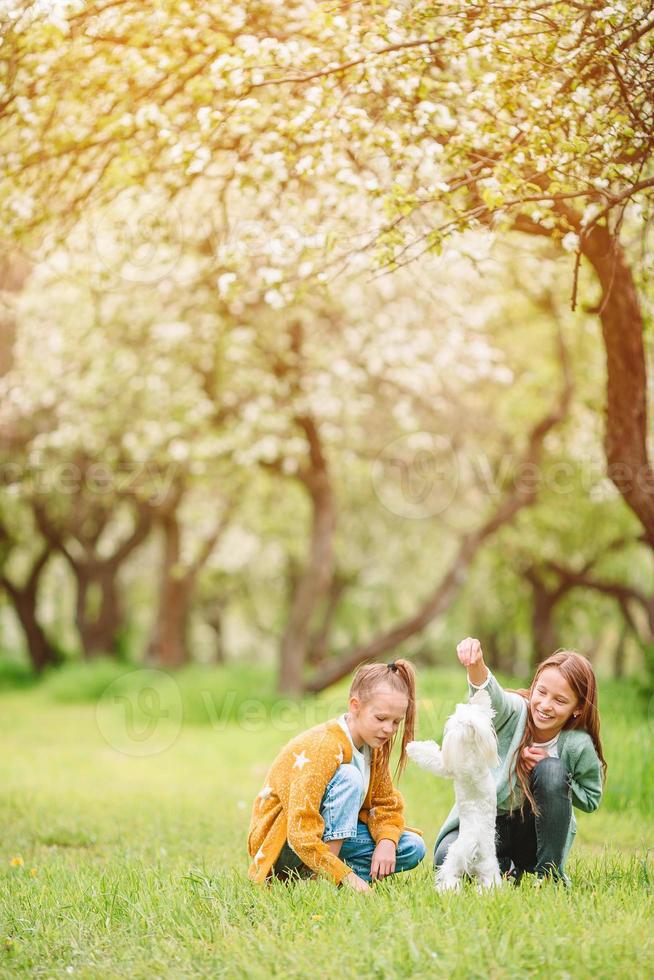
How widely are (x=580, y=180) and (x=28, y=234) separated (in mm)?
4506

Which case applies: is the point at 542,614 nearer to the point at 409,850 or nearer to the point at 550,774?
the point at 409,850

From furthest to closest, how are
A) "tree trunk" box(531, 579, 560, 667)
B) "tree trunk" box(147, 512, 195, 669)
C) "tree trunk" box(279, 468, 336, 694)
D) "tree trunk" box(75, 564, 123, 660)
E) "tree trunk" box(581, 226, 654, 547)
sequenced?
"tree trunk" box(75, 564, 123, 660)
"tree trunk" box(531, 579, 560, 667)
"tree trunk" box(147, 512, 195, 669)
"tree trunk" box(279, 468, 336, 694)
"tree trunk" box(581, 226, 654, 547)

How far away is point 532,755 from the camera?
16.4 feet

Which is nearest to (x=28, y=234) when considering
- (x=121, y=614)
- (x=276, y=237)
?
(x=276, y=237)

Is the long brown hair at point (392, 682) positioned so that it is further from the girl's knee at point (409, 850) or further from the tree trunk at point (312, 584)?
the tree trunk at point (312, 584)

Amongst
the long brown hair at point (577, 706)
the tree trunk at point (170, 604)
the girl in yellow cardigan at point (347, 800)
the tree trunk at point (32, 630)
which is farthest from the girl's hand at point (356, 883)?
the tree trunk at point (32, 630)

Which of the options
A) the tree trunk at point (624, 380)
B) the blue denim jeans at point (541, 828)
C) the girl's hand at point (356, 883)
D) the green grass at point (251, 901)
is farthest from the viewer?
the tree trunk at point (624, 380)

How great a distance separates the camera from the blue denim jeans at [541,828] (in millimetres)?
4824

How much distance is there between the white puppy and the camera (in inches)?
177

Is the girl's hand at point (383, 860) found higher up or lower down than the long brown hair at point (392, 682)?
lower down

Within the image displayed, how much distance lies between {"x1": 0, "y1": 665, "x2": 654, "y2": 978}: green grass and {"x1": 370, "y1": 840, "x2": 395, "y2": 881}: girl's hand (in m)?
0.08

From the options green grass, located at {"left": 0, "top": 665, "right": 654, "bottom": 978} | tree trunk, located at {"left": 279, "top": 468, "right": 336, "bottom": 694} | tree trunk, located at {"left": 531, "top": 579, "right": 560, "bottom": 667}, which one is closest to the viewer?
green grass, located at {"left": 0, "top": 665, "right": 654, "bottom": 978}

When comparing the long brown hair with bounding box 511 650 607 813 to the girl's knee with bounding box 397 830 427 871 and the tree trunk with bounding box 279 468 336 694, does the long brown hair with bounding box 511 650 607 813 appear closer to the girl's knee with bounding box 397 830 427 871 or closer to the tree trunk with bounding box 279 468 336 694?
the girl's knee with bounding box 397 830 427 871

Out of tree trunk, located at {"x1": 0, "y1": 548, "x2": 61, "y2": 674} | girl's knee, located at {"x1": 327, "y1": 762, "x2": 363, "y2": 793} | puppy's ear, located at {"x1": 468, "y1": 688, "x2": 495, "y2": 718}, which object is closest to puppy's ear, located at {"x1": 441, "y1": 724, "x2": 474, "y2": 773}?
puppy's ear, located at {"x1": 468, "y1": 688, "x2": 495, "y2": 718}
